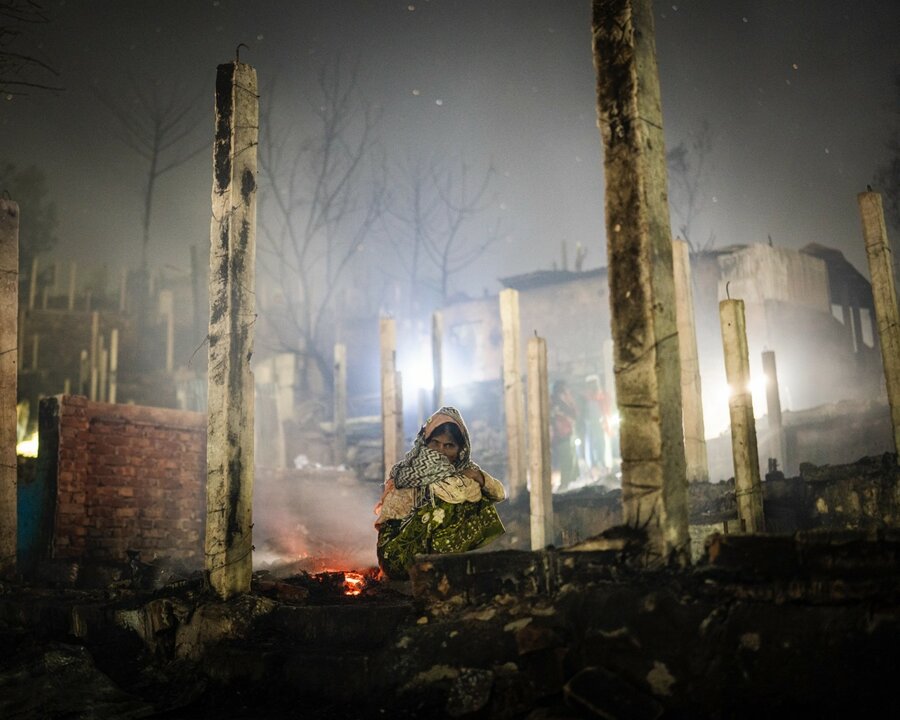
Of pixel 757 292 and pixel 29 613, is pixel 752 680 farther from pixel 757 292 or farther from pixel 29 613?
pixel 757 292

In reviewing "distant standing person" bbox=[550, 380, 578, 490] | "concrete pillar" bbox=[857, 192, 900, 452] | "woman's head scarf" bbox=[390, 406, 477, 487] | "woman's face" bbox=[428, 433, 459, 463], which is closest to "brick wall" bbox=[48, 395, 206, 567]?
"woman's head scarf" bbox=[390, 406, 477, 487]

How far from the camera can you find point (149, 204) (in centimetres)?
2744

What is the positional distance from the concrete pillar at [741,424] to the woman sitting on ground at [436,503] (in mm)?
2722

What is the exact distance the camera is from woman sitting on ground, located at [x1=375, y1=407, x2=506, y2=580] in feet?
19.6

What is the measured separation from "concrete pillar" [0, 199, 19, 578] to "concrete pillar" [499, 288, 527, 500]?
264 inches

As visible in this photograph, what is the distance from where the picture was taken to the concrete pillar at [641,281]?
3.94 meters

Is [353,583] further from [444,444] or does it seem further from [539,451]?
[539,451]

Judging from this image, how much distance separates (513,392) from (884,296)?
540 cm

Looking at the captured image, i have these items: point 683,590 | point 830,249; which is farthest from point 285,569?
point 830,249

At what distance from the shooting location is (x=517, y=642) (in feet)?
12.3

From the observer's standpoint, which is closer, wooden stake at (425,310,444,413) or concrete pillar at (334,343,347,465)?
wooden stake at (425,310,444,413)

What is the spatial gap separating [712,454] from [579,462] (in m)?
3.93

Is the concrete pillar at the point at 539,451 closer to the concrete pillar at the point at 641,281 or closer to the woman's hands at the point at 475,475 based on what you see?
the woman's hands at the point at 475,475

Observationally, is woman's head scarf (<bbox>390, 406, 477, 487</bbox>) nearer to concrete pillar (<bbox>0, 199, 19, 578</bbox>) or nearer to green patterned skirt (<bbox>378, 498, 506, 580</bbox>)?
green patterned skirt (<bbox>378, 498, 506, 580</bbox>)
